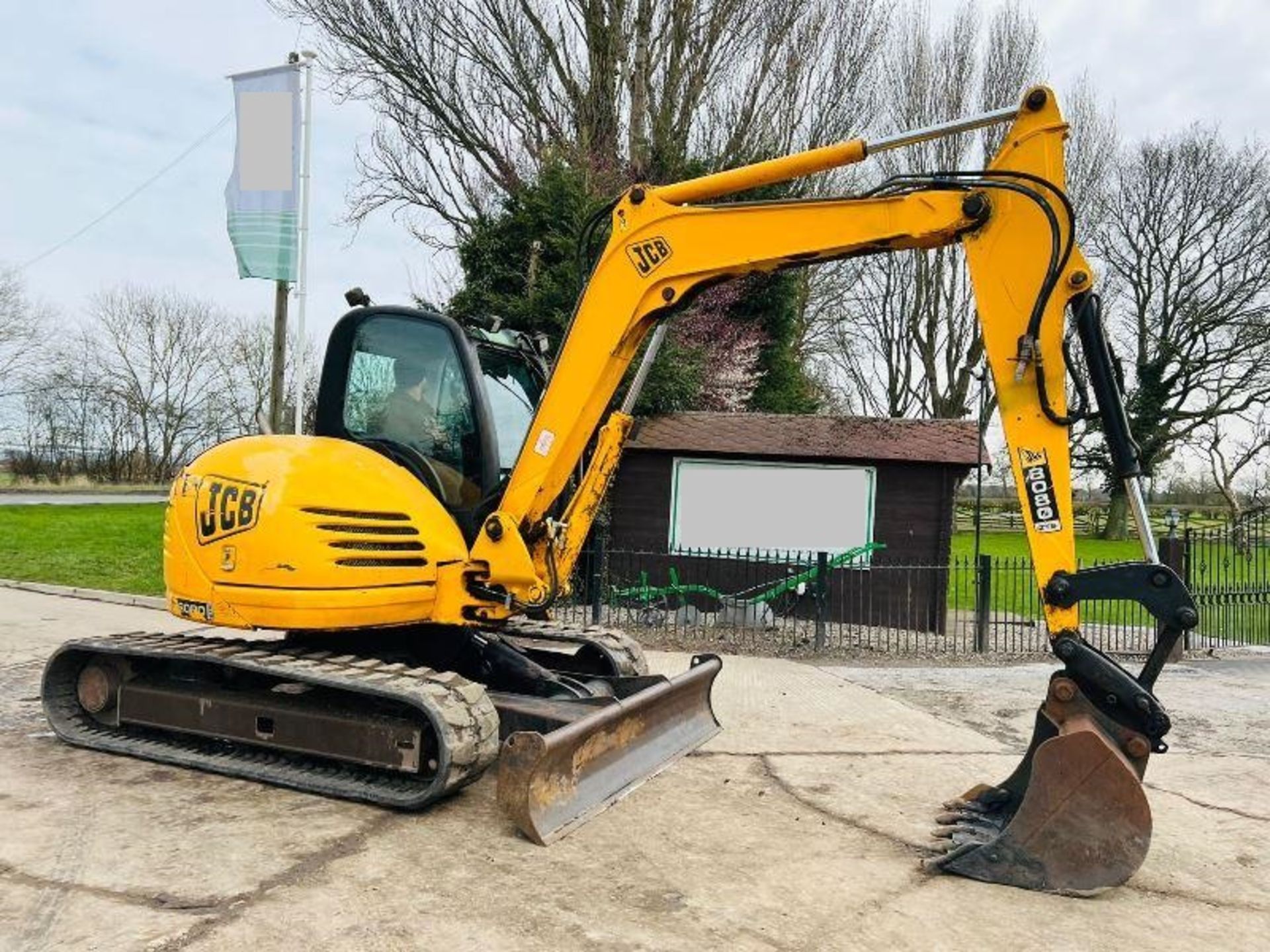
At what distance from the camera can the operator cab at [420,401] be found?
17.7 ft

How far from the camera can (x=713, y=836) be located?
14.5 ft

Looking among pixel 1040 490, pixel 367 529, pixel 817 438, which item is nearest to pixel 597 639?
pixel 367 529

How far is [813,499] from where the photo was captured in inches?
497

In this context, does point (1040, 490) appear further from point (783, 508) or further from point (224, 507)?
point (783, 508)

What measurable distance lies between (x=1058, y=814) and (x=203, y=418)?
4385 centimetres

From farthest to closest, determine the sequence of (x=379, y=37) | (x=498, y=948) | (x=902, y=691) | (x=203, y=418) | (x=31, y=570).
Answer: (x=203, y=418), (x=379, y=37), (x=31, y=570), (x=902, y=691), (x=498, y=948)

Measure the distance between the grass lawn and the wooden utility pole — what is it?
9.29 ft

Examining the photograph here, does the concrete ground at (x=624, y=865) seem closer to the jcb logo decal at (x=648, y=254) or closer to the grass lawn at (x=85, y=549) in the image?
the jcb logo decal at (x=648, y=254)

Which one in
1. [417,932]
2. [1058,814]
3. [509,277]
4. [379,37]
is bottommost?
[417,932]

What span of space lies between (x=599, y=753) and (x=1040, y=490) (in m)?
2.28

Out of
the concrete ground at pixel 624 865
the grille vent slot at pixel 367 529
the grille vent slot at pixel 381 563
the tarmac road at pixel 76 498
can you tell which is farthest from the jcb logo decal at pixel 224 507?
the tarmac road at pixel 76 498

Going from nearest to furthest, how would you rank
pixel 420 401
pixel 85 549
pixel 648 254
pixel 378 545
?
pixel 378 545 < pixel 648 254 < pixel 420 401 < pixel 85 549

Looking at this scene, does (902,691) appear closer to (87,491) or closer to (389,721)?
(389,721)

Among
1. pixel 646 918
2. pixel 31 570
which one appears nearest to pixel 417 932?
pixel 646 918
